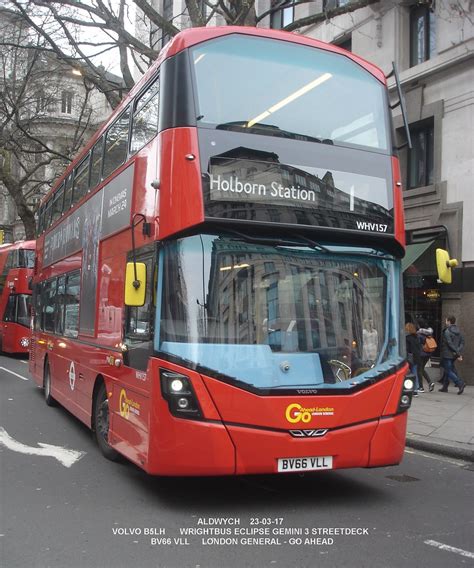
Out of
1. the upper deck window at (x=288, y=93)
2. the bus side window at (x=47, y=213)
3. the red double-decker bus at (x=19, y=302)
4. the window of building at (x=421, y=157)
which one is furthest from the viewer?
the red double-decker bus at (x=19, y=302)

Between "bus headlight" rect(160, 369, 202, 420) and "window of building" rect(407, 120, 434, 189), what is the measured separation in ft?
42.0

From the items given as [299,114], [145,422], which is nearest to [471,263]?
[299,114]

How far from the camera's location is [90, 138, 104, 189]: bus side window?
833 centimetres

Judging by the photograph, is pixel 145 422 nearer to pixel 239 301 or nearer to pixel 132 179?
pixel 239 301

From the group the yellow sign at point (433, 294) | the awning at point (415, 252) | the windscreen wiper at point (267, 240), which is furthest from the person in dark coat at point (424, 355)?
the windscreen wiper at point (267, 240)

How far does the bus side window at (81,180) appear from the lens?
9219mm

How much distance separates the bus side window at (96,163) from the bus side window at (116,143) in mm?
295

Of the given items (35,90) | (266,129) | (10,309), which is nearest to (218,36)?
(266,129)

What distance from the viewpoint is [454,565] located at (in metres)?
4.25

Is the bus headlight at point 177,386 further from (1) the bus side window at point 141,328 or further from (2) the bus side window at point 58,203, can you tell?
(2) the bus side window at point 58,203

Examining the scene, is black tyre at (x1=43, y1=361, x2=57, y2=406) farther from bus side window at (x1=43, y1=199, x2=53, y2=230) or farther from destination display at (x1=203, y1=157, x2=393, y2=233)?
destination display at (x1=203, y1=157, x2=393, y2=233)

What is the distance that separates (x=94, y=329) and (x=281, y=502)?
132 inches

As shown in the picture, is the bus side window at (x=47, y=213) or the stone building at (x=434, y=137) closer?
the bus side window at (x=47, y=213)

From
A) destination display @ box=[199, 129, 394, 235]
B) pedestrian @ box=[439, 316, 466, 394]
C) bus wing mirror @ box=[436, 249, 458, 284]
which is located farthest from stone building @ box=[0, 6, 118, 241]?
bus wing mirror @ box=[436, 249, 458, 284]
